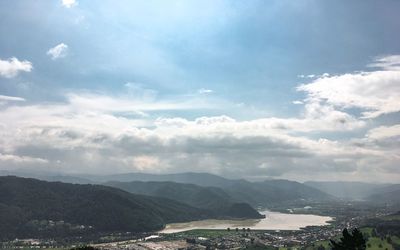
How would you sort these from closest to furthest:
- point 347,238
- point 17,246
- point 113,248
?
1. point 347,238
2. point 113,248
3. point 17,246

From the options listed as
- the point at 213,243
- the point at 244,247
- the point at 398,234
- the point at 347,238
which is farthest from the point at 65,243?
the point at 347,238

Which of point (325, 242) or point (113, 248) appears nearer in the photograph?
point (113, 248)

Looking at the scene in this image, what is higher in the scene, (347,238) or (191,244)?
(347,238)

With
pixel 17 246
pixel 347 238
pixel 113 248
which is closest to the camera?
pixel 347 238

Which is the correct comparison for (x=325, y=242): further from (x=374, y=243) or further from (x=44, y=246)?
(x=44, y=246)

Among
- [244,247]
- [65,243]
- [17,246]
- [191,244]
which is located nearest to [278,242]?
[244,247]

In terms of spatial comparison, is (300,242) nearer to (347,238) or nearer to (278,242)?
(278,242)

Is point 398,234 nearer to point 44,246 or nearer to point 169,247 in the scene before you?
point 169,247

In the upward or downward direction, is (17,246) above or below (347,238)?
below

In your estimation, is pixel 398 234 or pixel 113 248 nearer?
pixel 113 248
